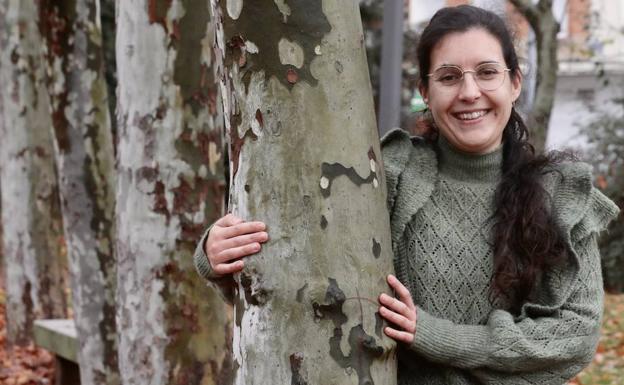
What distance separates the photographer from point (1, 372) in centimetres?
889

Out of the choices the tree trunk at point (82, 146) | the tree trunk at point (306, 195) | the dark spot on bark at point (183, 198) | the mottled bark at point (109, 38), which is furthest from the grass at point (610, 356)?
the mottled bark at point (109, 38)

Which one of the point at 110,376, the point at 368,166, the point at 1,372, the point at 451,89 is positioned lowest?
the point at 1,372

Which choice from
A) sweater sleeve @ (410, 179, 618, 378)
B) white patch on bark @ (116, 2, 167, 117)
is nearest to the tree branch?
white patch on bark @ (116, 2, 167, 117)

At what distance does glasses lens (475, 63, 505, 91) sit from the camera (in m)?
2.55

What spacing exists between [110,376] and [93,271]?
0.75 meters

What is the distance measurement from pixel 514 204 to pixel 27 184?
873 centimetres

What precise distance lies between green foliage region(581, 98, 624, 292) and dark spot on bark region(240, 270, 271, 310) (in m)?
10.9

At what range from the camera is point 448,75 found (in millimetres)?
2588

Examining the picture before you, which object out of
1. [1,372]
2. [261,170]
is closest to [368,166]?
[261,170]

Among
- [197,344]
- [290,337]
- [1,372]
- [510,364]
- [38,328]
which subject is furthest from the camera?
[1,372]

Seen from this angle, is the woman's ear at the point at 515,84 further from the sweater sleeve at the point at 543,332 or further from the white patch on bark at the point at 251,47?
the white patch on bark at the point at 251,47

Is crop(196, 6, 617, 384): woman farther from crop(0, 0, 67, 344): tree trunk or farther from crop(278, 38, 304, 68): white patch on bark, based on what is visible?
crop(0, 0, 67, 344): tree trunk

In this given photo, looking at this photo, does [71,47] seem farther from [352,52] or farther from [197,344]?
[352,52]

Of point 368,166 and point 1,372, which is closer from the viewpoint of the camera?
point 368,166
